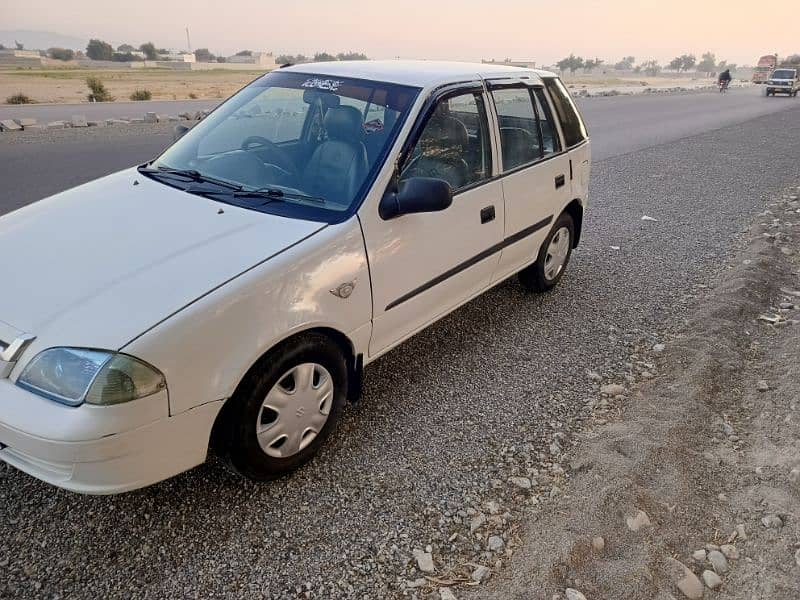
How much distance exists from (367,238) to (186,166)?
1.34 meters

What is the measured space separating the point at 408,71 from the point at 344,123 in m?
0.61

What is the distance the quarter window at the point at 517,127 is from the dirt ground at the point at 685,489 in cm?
160

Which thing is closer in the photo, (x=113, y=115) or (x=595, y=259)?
(x=595, y=259)

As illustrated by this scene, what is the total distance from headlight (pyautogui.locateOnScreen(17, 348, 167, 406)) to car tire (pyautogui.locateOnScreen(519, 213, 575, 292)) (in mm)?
3275

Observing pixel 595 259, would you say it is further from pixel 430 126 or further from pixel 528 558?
pixel 528 558

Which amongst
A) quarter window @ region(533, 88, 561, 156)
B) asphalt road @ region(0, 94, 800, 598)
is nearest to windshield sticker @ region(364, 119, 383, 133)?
asphalt road @ region(0, 94, 800, 598)

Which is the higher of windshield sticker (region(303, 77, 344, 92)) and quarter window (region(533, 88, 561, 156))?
windshield sticker (region(303, 77, 344, 92))

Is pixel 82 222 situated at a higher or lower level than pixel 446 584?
higher

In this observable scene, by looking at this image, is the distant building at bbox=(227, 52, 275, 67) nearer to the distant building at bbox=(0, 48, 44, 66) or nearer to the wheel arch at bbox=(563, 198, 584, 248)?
the distant building at bbox=(0, 48, 44, 66)

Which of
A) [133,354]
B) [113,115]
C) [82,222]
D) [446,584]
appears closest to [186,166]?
[82,222]

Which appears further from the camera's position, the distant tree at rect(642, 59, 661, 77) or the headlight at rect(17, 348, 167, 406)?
the distant tree at rect(642, 59, 661, 77)

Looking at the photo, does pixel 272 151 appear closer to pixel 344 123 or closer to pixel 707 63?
pixel 344 123

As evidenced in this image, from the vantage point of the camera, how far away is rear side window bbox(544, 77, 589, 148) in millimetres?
4793

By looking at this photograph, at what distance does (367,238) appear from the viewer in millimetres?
3006
